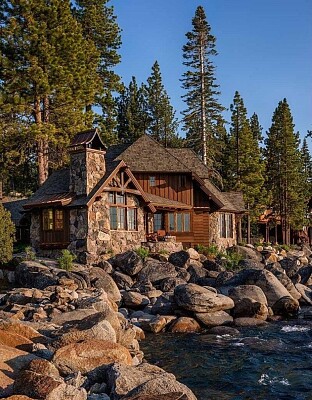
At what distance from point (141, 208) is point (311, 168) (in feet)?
162

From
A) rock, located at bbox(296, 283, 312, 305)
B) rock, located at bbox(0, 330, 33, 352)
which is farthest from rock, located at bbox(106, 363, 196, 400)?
rock, located at bbox(296, 283, 312, 305)

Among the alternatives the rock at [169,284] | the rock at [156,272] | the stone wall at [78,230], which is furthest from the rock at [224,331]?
the stone wall at [78,230]

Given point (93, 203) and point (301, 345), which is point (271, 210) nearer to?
point (93, 203)

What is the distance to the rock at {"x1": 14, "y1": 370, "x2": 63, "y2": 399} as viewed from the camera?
277 inches

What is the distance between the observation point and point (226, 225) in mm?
37281

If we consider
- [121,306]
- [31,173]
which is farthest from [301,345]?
[31,173]

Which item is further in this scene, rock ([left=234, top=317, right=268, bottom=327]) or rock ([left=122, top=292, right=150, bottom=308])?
rock ([left=122, top=292, right=150, bottom=308])

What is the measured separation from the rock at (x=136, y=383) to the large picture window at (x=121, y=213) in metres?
19.6

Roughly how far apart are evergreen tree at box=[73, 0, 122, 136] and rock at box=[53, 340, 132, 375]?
3357cm

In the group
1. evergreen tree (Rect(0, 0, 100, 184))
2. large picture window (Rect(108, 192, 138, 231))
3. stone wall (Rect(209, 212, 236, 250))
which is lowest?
stone wall (Rect(209, 212, 236, 250))

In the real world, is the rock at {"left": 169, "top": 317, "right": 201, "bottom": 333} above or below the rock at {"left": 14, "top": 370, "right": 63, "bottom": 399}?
below

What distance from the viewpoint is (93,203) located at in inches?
1049

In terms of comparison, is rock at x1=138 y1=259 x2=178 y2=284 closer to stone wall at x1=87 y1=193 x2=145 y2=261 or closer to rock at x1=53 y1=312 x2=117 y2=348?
stone wall at x1=87 y1=193 x2=145 y2=261

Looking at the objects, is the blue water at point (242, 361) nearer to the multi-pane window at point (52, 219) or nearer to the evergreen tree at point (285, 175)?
the multi-pane window at point (52, 219)
